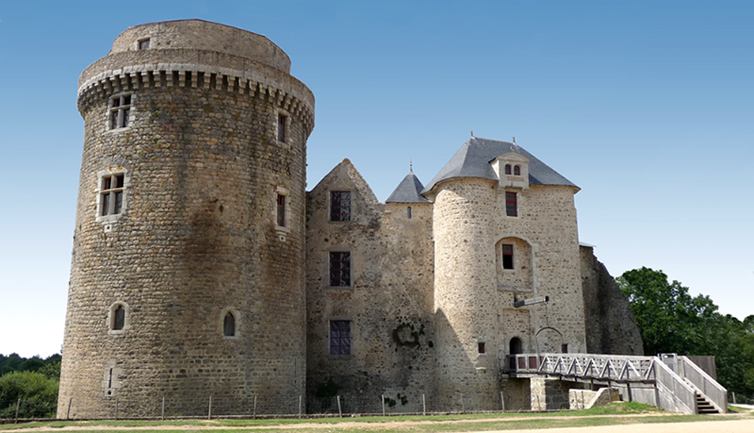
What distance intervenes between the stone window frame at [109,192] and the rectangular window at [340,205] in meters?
9.92

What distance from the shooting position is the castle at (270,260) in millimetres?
19000

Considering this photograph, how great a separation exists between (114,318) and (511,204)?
55.2ft

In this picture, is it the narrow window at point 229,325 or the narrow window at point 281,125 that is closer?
the narrow window at point 229,325

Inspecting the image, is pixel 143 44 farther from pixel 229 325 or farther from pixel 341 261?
pixel 341 261

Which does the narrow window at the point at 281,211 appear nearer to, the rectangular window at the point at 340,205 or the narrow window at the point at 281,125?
the narrow window at the point at 281,125

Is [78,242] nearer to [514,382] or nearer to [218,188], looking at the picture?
[218,188]

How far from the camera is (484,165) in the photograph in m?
27.2

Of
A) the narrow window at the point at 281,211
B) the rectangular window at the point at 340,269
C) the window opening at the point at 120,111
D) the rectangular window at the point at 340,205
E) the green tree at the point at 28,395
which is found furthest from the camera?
the rectangular window at the point at 340,205

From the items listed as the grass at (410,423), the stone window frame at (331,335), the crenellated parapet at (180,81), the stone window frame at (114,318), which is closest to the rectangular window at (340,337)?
the stone window frame at (331,335)

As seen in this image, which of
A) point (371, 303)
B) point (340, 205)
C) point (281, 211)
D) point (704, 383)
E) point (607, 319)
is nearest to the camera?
point (704, 383)

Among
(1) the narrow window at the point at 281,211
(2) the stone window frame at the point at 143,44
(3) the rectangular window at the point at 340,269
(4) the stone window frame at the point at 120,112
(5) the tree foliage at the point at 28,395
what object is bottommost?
(5) the tree foliage at the point at 28,395

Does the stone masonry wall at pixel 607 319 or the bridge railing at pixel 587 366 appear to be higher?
the stone masonry wall at pixel 607 319

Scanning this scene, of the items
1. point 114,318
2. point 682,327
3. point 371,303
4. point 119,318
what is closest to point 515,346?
point 371,303

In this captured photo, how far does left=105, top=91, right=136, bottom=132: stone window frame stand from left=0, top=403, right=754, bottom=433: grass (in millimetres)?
9595
